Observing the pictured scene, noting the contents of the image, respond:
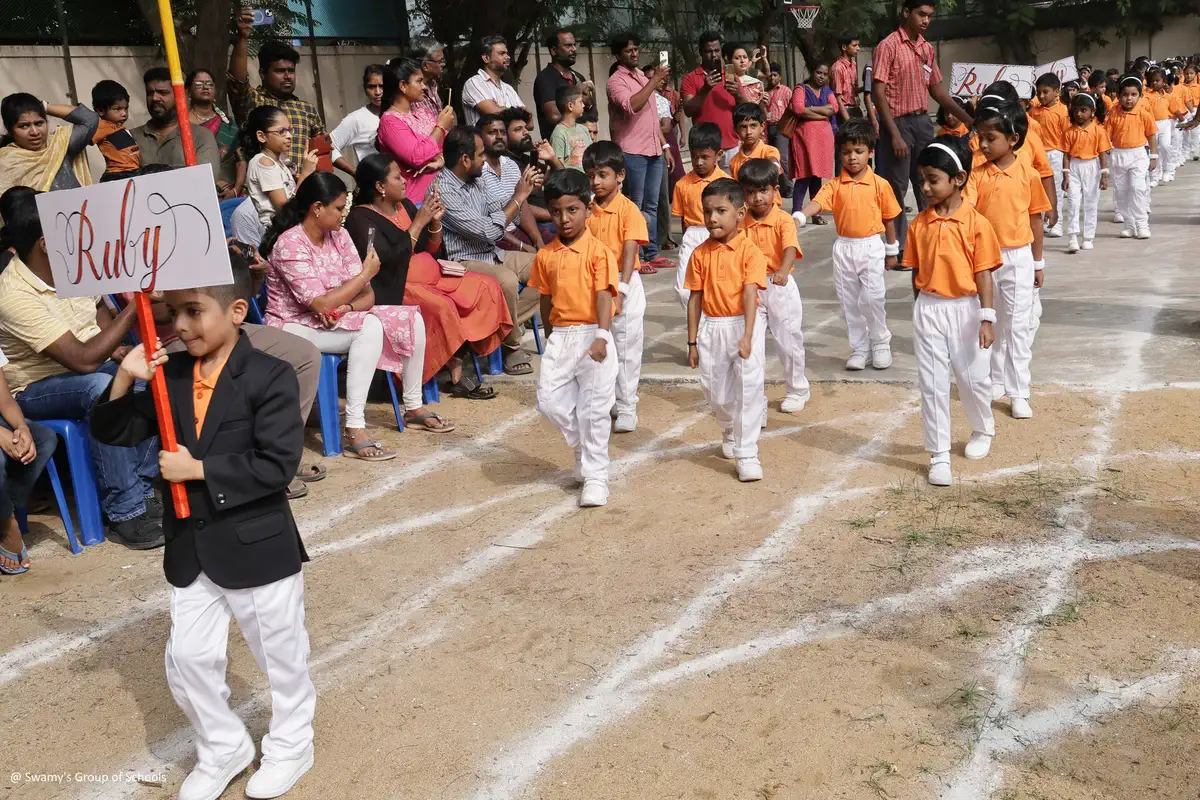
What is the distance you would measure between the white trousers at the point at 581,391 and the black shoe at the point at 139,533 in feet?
6.60

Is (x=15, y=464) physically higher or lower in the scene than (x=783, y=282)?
lower

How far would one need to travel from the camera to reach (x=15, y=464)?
19.2ft

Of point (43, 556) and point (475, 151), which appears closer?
point (43, 556)

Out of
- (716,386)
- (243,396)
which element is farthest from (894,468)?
(243,396)

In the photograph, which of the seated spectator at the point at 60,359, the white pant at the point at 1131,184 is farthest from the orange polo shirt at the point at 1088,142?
the seated spectator at the point at 60,359

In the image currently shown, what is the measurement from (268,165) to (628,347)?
2.84 metres

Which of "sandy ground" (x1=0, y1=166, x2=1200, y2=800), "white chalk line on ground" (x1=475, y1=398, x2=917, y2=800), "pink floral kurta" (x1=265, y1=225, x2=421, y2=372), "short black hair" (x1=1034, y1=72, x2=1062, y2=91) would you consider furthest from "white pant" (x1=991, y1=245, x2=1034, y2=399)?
"short black hair" (x1=1034, y1=72, x2=1062, y2=91)

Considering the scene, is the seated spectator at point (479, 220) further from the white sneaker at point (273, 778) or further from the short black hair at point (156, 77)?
the white sneaker at point (273, 778)

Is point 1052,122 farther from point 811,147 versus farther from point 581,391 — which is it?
point 581,391

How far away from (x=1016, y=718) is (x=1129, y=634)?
78 cm

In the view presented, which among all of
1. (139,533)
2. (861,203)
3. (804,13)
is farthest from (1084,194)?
(139,533)

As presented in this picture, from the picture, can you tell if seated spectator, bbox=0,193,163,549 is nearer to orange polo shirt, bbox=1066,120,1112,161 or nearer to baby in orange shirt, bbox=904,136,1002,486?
baby in orange shirt, bbox=904,136,1002,486

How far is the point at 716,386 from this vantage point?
6.55 m

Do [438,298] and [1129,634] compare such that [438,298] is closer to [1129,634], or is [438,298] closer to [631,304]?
[631,304]
